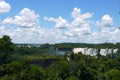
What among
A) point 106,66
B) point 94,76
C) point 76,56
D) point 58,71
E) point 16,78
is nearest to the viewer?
point 16,78

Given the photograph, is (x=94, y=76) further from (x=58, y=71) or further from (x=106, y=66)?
(x=106, y=66)

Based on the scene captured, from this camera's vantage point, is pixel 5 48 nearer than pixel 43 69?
Yes

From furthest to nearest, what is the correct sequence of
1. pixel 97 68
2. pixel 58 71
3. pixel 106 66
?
pixel 106 66 < pixel 97 68 < pixel 58 71

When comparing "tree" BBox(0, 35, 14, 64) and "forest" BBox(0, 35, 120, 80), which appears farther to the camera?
"tree" BBox(0, 35, 14, 64)

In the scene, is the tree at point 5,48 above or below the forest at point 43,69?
above

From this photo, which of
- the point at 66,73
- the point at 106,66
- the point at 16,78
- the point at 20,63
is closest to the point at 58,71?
the point at 66,73

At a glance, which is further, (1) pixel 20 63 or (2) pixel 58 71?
(2) pixel 58 71

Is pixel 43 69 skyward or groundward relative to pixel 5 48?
groundward

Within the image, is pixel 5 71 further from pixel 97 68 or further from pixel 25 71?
pixel 97 68

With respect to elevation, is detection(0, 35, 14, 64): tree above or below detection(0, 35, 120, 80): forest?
above

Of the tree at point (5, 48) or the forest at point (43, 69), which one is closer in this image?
the forest at point (43, 69)
